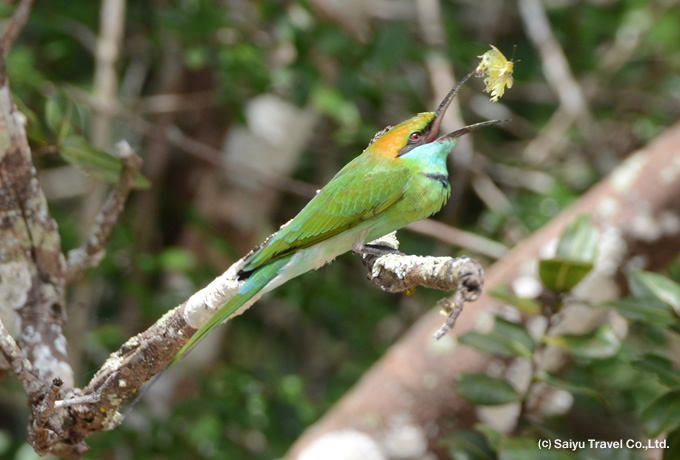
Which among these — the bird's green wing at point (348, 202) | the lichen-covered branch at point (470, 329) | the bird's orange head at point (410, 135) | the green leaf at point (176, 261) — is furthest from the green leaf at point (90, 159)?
the green leaf at point (176, 261)

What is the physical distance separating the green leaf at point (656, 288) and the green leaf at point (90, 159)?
4.19 feet

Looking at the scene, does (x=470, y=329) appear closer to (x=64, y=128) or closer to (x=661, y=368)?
(x=661, y=368)

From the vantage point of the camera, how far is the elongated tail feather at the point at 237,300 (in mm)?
1410

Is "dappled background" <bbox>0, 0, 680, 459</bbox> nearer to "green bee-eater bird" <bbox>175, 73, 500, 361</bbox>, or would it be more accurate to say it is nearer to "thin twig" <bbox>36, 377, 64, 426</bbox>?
"green bee-eater bird" <bbox>175, 73, 500, 361</bbox>

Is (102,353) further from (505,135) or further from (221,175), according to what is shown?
(505,135)

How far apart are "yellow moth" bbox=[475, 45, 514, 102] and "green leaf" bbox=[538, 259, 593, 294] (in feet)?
1.76

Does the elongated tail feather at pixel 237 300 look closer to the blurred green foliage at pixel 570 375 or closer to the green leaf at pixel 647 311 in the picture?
the blurred green foliage at pixel 570 375

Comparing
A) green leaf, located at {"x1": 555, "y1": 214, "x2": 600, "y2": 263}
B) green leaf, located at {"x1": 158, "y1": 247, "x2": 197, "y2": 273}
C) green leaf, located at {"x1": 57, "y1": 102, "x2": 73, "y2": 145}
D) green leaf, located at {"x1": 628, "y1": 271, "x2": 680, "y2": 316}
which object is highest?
green leaf, located at {"x1": 555, "y1": 214, "x2": 600, "y2": 263}

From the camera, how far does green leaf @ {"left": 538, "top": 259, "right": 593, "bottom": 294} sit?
1.86 meters

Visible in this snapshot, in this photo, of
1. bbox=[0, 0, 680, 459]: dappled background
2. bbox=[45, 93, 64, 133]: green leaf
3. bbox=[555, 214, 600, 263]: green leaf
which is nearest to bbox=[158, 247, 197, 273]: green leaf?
bbox=[0, 0, 680, 459]: dappled background

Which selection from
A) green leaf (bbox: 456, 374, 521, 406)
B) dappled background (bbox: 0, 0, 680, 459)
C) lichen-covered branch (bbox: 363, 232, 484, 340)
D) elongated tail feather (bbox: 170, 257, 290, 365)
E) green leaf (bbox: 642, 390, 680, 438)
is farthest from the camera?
dappled background (bbox: 0, 0, 680, 459)

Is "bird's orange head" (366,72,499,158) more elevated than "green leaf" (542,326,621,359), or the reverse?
"bird's orange head" (366,72,499,158)

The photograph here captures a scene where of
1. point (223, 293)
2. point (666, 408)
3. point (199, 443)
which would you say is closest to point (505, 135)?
point (199, 443)

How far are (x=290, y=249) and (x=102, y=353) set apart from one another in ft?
7.11
